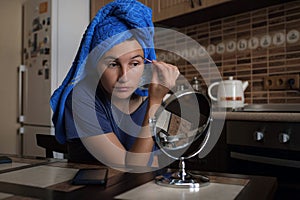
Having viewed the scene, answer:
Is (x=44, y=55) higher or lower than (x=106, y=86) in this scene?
higher

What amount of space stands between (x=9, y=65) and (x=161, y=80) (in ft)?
9.67

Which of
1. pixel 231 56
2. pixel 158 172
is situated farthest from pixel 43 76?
pixel 158 172

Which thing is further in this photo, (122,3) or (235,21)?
(235,21)

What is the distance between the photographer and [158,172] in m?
0.65

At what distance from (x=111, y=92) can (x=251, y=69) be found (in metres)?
1.30

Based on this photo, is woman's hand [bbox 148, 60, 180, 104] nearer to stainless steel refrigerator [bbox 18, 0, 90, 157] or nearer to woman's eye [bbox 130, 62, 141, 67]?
woman's eye [bbox 130, 62, 141, 67]

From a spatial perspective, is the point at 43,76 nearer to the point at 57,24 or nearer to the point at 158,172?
the point at 57,24

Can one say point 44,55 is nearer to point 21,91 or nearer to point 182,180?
point 21,91

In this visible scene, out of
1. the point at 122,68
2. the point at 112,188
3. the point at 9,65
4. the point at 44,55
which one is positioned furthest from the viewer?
the point at 9,65

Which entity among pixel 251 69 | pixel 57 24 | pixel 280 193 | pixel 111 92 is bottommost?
pixel 280 193

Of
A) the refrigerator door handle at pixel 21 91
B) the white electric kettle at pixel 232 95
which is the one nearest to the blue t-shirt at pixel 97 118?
the white electric kettle at pixel 232 95

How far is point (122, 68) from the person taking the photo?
91 centimetres

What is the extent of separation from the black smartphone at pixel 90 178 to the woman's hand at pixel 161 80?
0.27 metres

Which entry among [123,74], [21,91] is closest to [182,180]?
[123,74]
